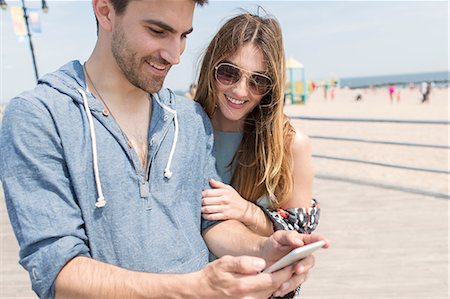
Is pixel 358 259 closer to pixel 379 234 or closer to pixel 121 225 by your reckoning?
pixel 379 234

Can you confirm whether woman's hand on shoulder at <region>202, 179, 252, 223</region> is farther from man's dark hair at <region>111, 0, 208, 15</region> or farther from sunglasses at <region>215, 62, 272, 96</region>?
man's dark hair at <region>111, 0, 208, 15</region>

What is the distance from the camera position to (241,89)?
1.96m

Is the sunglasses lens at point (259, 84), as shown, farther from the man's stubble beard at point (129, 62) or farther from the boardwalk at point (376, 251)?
the boardwalk at point (376, 251)

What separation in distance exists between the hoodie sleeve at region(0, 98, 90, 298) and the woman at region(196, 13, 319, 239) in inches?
32.7

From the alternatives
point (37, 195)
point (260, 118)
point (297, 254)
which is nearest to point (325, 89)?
point (260, 118)

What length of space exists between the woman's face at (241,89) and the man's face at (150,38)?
61 centimetres

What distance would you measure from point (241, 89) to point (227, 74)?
12 centimetres

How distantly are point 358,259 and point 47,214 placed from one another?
148 inches

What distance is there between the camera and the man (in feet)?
3.62

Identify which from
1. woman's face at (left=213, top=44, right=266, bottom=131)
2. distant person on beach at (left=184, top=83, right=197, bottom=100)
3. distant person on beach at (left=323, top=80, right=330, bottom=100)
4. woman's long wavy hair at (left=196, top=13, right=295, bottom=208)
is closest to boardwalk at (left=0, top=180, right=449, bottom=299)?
distant person on beach at (left=184, top=83, right=197, bottom=100)

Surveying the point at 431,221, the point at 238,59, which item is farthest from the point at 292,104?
the point at 238,59

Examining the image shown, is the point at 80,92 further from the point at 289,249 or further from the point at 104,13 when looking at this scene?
the point at 289,249

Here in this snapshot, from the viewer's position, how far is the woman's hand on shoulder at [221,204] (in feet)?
5.12

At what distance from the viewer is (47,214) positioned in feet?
3.70
